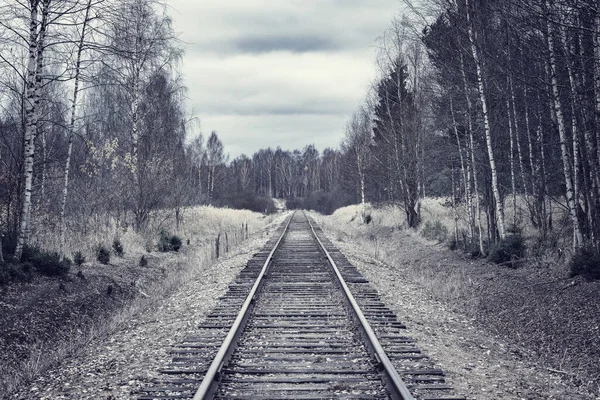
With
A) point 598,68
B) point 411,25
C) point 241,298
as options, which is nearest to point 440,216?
point 411,25

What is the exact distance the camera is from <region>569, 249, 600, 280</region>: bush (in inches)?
352

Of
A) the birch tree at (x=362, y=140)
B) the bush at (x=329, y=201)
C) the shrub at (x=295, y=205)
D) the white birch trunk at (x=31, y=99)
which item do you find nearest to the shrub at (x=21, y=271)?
the white birch trunk at (x=31, y=99)

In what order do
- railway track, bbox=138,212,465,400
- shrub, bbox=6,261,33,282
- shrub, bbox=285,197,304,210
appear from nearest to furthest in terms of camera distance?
railway track, bbox=138,212,465,400 < shrub, bbox=6,261,33,282 < shrub, bbox=285,197,304,210

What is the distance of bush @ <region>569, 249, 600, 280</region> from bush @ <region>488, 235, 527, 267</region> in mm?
3390

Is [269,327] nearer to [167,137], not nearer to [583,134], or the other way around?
[583,134]

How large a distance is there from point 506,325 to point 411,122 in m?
17.2

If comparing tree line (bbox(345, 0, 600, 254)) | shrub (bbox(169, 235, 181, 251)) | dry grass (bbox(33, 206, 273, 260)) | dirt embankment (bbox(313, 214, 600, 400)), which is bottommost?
dirt embankment (bbox(313, 214, 600, 400))

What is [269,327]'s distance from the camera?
7.16m

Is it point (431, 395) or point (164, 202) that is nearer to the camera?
point (431, 395)

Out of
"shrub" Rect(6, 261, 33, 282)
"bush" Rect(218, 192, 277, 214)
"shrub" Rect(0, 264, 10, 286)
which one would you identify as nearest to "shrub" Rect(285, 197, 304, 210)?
"bush" Rect(218, 192, 277, 214)

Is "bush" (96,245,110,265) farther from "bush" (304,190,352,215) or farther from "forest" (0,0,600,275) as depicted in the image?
"bush" (304,190,352,215)

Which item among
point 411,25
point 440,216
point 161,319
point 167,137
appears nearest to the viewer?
point 161,319

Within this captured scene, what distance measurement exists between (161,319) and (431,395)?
4963 mm

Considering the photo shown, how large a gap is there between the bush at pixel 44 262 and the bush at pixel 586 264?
10686mm
